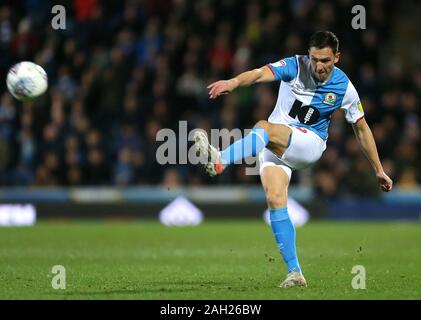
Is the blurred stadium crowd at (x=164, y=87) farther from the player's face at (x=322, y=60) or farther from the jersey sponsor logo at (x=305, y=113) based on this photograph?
the player's face at (x=322, y=60)

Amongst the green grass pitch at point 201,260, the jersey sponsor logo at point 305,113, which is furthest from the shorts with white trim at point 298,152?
the green grass pitch at point 201,260

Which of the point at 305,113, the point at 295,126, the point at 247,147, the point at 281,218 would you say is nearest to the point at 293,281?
the point at 281,218

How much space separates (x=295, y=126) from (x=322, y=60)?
Result: 0.64m

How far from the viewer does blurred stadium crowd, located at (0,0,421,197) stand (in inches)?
712

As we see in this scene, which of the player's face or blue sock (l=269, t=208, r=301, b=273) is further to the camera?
blue sock (l=269, t=208, r=301, b=273)

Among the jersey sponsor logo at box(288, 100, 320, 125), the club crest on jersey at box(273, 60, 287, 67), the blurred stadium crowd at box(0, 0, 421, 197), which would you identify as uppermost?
the blurred stadium crowd at box(0, 0, 421, 197)

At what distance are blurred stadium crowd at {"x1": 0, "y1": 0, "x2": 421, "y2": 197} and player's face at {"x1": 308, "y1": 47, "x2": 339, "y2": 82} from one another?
9555 mm

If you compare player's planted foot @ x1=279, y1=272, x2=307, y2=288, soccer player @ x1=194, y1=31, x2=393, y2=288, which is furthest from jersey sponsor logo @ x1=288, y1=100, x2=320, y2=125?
player's planted foot @ x1=279, y1=272, x2=307, y2=288

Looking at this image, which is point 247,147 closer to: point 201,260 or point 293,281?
point 293,281

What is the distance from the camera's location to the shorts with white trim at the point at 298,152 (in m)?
8.17

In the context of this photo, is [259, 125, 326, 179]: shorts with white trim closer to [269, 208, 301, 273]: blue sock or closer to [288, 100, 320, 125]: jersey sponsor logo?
[288, 100, 320, 125]: jersey sponsor logo

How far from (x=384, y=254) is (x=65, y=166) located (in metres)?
8.11

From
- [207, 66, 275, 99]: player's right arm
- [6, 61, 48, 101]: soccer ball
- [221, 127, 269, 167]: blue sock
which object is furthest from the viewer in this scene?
[6, 61, 48, 101]: soccer ball

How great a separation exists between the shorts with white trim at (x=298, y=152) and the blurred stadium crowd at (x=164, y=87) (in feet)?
30.8
